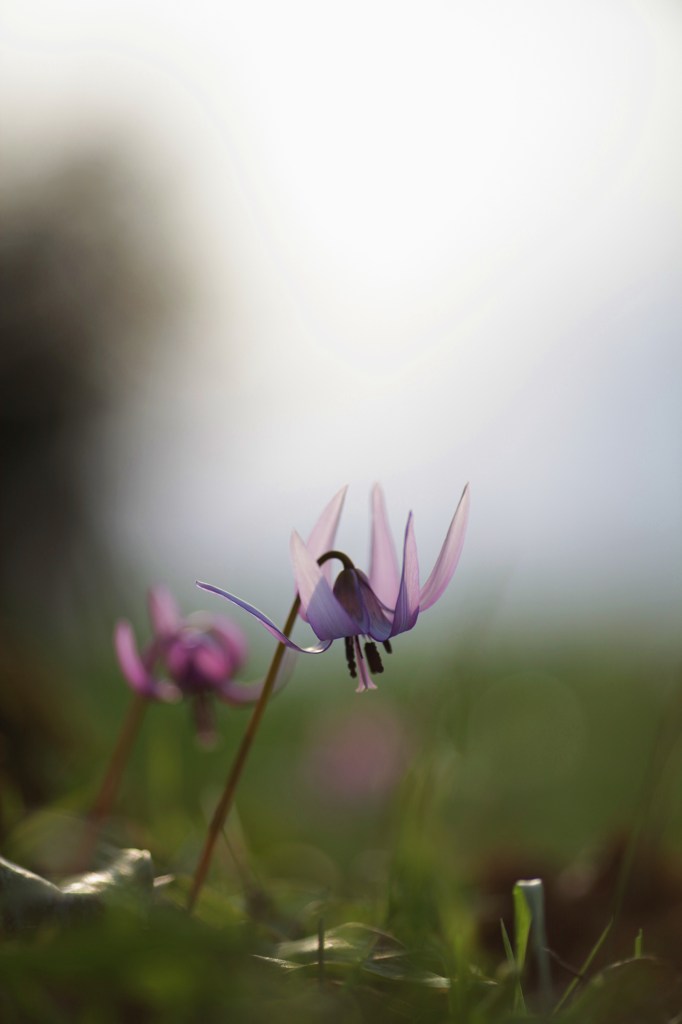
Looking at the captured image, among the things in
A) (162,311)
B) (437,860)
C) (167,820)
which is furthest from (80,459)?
(437,860)

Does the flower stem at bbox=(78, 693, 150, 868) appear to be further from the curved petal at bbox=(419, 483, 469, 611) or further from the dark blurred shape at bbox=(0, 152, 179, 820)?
the dark blurred shape at bbox=(0, 152, 179, 820)

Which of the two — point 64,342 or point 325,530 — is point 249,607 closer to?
point 325,530

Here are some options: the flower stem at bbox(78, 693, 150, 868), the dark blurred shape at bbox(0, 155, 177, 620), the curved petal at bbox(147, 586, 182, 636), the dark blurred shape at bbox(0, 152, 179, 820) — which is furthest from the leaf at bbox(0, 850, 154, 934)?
the dark blurred shape at bbox(0, 155, 177, 620)

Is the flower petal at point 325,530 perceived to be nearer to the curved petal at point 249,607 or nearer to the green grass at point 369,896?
the curved petal at point 249,607

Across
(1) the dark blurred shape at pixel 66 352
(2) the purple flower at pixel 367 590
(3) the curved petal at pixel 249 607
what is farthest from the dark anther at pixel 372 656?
(1) the dark blurred shape at pixel 66 352

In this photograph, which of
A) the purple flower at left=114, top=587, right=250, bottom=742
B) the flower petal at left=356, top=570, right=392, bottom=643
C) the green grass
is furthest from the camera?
the purple flower at left=114, top=587, right=250, bottom=742

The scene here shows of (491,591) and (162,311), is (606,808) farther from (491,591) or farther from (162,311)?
(162,311)

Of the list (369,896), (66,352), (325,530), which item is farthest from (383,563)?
(66,352)

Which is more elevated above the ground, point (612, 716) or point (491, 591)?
point (491, 591)
